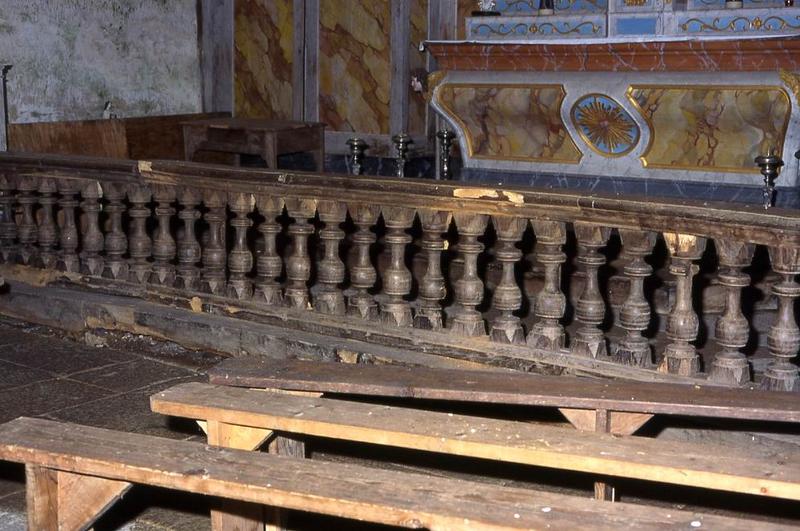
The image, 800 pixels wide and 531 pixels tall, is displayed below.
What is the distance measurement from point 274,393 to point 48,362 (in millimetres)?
2428

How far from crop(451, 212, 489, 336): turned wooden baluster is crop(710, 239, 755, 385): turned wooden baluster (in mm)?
986

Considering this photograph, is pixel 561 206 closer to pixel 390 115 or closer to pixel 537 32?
pixel 537 32

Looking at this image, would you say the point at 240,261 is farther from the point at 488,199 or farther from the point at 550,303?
the point at 550,303

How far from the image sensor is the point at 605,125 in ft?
24.1

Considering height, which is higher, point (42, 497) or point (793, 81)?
point (793, 81)

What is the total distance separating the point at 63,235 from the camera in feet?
20.0

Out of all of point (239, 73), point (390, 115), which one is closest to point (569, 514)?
point (390, 115)

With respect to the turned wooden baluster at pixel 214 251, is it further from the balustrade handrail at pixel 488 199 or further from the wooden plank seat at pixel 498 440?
the wooden plank seat at pixel 498 440

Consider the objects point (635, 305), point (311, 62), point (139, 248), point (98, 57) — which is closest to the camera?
point (635, 305)

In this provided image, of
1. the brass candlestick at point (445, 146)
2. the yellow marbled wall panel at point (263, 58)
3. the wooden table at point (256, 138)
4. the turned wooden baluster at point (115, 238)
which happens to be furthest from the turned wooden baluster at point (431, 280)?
the yellow marbled wall panel at point (263, 58)

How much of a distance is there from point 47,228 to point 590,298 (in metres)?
3.05

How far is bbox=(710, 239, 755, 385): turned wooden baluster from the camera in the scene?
3.91 metres

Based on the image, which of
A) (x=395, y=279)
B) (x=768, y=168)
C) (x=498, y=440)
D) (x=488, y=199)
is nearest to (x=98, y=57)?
(x=395, y=279)

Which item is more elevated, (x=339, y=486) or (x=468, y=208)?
(x=468, y=208)
